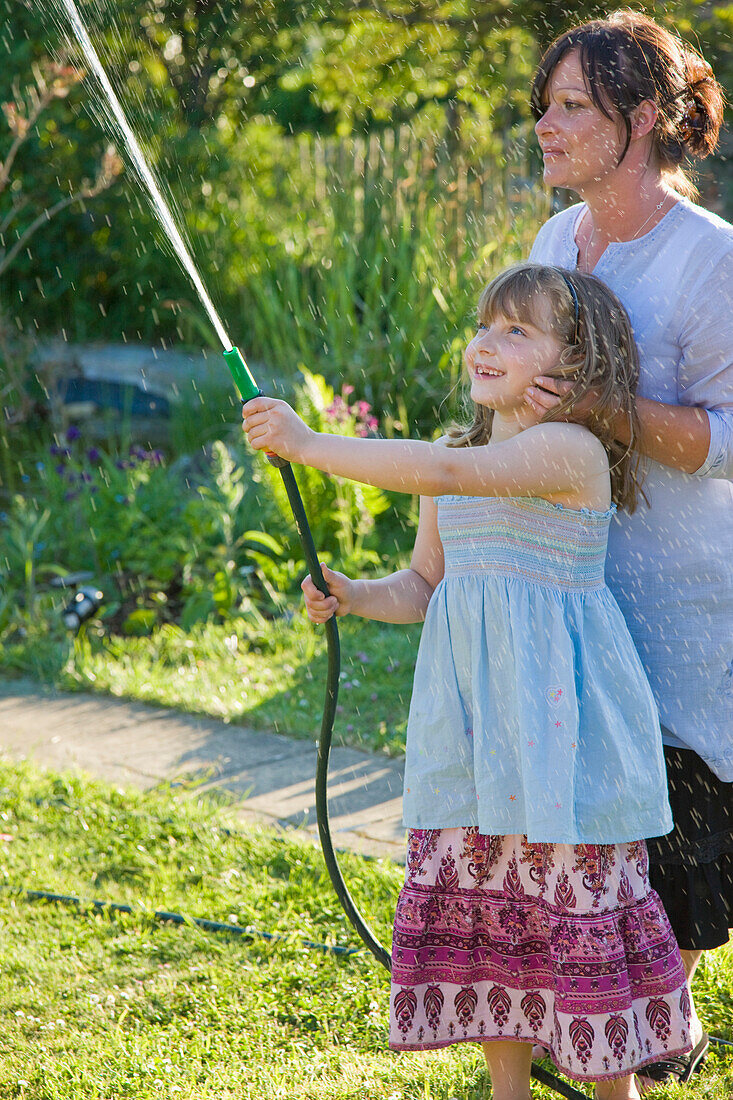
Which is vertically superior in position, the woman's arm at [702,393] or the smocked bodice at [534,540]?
the woman's arm at [702,393]

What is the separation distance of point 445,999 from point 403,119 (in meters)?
10.4

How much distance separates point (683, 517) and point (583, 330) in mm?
402

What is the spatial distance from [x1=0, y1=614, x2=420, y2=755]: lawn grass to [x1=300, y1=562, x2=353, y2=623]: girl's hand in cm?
178

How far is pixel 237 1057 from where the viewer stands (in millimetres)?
2402

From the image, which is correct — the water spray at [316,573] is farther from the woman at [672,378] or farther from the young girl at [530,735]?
the woman at [672,378]

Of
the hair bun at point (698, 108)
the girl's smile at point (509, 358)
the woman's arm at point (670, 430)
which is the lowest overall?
the woman's arm at point (670, 430)

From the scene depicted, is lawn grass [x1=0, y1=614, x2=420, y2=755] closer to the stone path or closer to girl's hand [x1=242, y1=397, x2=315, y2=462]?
the stone path

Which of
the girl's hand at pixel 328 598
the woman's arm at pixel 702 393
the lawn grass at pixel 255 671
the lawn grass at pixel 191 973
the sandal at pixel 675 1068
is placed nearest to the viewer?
the woman's arm at pixel 702 393

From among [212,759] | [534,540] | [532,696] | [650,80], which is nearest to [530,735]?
[532,696]

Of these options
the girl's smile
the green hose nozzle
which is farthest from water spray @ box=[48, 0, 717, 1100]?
the girl's smile

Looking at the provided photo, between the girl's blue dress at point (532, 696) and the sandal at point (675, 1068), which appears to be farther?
the sandal at point (675, 1068)

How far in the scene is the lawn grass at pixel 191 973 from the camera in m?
2.32

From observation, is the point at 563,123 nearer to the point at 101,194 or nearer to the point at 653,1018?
the point at 653,1018

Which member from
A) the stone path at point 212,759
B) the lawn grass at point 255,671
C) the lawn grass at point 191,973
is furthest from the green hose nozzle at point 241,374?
the lawn grass at point 255,671
